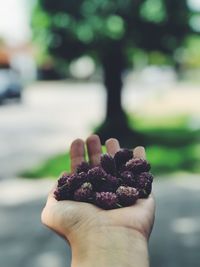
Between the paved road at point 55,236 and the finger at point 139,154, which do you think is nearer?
the finger at point 139,154

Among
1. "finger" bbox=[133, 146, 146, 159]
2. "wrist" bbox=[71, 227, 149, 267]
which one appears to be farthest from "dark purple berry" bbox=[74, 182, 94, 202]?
"finger" bbox=[133, 146, 146, 159]

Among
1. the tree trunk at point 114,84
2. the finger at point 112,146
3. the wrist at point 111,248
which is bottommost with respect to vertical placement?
the tree trunk at point 114,84

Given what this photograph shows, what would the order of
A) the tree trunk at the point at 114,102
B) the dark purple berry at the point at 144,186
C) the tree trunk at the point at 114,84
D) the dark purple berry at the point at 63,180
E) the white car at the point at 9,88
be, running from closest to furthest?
the dark purple berry at the point at 144,186 < the dark purple berry at the point at 63,180 < the tree trunk at the point at 114,102 < the tree trunk at the point at 114,84 < the white car at the point at 9,88

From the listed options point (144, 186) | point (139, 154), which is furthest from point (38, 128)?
point (144, 186)

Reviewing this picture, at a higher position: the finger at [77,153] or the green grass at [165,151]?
the finger at [77,153]

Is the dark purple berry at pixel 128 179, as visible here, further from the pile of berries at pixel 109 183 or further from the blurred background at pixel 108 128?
the blurred background at pixel 108 128

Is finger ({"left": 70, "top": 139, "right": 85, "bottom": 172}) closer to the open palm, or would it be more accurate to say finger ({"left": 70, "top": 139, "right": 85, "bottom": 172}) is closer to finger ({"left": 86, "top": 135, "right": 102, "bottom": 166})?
finger ({"left": 86, "top": 135, "right": 102, "bottom": 166})

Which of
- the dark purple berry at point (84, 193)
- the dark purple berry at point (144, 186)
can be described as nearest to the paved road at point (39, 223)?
the dark purple berry at point (144, 186)

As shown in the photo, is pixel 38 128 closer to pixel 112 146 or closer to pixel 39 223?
pixel 39 223
